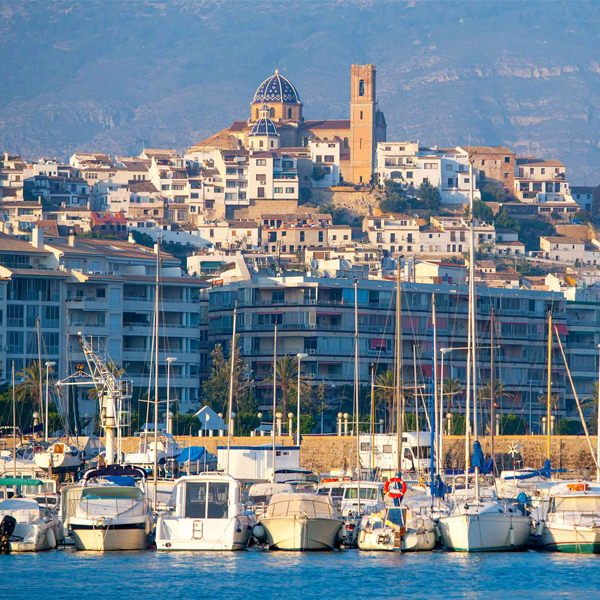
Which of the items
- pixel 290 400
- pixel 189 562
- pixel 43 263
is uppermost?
pixel 43 263

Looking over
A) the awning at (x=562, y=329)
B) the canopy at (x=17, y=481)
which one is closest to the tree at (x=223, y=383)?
the awning at (x=562, y=329)

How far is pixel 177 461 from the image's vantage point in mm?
81500

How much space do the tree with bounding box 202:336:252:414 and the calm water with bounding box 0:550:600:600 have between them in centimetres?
5681

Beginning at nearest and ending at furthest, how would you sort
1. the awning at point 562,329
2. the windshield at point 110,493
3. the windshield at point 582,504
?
the windshield at point 110,493 → the windshield at point 582,504 → the awning at point 562,329

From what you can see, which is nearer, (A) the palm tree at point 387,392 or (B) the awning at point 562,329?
(A) the palm tree at point 387,392

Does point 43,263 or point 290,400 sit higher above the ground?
point 43,263

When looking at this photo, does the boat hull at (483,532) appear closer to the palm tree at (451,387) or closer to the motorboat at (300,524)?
the motorboat at (300,524)

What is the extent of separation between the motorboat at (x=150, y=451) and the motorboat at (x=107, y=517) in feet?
64.0

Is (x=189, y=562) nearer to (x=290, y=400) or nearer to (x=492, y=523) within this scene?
(x=492, y=523)

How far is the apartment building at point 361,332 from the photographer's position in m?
131

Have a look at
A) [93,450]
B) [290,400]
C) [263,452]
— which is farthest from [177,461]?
[290,400]

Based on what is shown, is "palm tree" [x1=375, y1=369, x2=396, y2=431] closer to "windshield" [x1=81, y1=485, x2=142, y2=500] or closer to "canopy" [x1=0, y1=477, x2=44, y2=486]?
"canopy" [x1=0, y1=477, x2=44, y2=486]

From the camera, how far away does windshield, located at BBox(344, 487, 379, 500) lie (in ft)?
223

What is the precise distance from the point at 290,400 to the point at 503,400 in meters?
21.7
